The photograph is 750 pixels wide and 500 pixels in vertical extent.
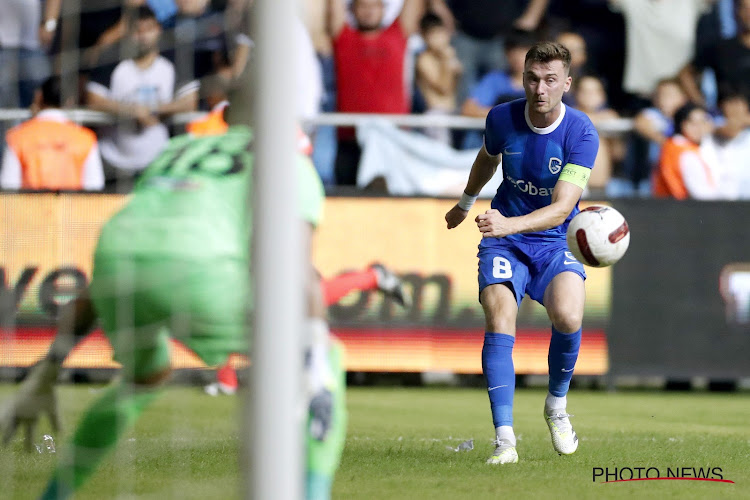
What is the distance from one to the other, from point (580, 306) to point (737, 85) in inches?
258

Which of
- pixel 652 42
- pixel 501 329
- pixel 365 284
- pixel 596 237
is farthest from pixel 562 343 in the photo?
pixel 652 42

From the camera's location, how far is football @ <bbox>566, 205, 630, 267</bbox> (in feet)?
19.7

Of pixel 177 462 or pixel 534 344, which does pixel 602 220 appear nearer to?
pixel 177 462

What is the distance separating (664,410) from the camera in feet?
29.6

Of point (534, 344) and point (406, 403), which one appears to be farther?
point (534, 344)

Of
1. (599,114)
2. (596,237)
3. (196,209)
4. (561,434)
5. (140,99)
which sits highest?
(140,99)

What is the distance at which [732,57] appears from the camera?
1202 cm

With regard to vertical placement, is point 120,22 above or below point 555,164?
above

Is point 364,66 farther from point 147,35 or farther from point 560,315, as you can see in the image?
point 560,315

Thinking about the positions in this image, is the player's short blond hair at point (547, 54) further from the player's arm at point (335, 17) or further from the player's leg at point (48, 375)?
the player's arm at point (335, 17)

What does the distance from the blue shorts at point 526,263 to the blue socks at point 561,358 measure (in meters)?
0.24

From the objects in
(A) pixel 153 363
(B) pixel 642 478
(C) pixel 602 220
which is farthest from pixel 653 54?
(A) pixel 153 363

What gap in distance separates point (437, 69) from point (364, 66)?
2.60ft

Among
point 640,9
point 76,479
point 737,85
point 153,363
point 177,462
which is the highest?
point 640,9
